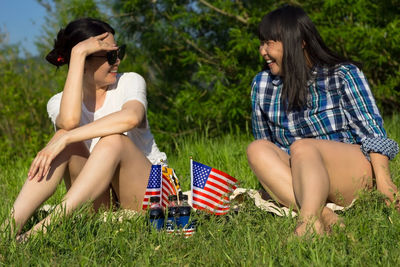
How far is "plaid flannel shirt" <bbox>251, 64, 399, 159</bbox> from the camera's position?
3404 millimetres

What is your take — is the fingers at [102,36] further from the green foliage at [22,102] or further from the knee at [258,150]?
the green foliage at [22,102]

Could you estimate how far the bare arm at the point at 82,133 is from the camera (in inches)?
129

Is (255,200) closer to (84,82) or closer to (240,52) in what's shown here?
(84,82)

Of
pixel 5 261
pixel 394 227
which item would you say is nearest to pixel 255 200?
pixel 394 227

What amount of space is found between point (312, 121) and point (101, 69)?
4.93 feet

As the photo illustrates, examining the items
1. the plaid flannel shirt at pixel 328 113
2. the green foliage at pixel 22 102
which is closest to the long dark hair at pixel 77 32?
the plaid flannel shirt at pixel 328 113

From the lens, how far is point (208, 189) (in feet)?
11.1

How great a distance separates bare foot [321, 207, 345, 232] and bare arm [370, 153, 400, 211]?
388 mm

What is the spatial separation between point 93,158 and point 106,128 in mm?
237

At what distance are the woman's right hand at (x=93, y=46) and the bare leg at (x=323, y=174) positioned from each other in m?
1.45

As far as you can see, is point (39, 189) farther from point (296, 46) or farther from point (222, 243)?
point (296, 46)

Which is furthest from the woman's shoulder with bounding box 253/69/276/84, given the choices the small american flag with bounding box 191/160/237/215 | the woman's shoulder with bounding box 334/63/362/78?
the small american flag with bounding box 191/160/237/215

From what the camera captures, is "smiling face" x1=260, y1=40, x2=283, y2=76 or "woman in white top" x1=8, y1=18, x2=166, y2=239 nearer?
"woman in white top" x1=8, y1=18, x2=166, y2=239

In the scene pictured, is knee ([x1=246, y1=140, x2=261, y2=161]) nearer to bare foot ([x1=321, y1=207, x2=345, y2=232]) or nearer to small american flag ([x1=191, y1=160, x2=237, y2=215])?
small american flag ([x1=191, y1=160, x2=237, y2=215])
